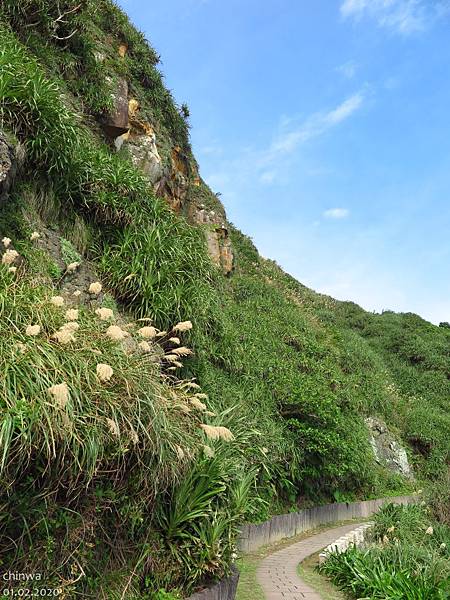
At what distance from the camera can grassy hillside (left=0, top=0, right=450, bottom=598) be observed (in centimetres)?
345

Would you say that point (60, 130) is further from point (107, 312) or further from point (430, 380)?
point (430, 380)

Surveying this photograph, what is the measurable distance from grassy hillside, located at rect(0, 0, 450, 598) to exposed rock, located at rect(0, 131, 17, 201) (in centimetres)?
42

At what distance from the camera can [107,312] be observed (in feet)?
14.7

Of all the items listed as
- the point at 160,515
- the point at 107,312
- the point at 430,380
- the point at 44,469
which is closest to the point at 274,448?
the point at 160,515

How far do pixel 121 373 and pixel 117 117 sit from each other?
8618 millimetres

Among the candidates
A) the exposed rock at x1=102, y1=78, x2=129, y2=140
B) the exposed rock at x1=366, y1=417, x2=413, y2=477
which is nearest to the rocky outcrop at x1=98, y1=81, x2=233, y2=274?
the exposed rock at x1=102, y1=78, x2=129, y2=140

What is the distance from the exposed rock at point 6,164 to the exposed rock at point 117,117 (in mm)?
5185

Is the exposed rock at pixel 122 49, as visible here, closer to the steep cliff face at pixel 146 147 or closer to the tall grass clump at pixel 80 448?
the steep cliff face at pixel 146 147

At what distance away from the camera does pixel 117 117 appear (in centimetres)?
1093

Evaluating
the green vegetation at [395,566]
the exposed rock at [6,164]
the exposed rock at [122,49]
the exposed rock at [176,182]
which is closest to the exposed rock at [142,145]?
the exposed rock at [176,182]

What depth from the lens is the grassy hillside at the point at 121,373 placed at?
11.3 feet

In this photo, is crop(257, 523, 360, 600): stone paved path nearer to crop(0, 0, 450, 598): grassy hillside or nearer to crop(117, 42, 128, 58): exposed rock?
crop(0, 0, 450, 598): grassy hillside

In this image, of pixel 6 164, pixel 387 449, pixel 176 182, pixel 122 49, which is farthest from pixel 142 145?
pixel 387 449

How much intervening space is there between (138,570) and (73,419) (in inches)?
67.5
